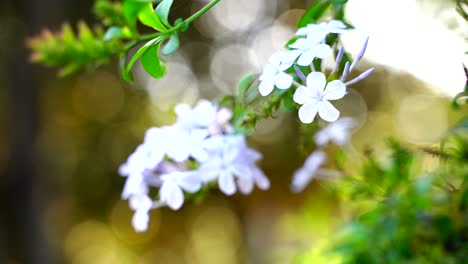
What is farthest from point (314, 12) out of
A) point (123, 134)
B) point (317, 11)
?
point (123, 134)

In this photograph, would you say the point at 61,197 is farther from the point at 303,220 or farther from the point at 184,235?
the point at 303,220

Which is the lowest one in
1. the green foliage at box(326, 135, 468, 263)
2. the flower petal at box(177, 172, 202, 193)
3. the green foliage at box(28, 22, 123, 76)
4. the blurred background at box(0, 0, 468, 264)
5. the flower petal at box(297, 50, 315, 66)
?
the blurred background at box(0, 0, 468, 264)

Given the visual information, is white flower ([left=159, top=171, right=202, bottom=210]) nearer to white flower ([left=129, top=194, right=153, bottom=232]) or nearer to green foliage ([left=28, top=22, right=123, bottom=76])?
white flower ([left=129, top=194, right=153, bottom=232])

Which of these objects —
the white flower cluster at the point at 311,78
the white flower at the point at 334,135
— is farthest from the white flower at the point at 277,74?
the white flower at the point at 334,135

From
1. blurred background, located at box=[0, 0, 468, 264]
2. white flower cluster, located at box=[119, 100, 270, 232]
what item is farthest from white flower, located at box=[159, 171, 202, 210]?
blurred background, located at box=[0, 0, 468, 264]

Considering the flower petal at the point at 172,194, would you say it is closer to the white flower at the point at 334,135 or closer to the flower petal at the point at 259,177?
the flower petal at the point at 259,177

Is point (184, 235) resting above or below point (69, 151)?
below

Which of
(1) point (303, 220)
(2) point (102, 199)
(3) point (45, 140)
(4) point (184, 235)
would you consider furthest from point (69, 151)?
(1) point (303, 220)
